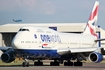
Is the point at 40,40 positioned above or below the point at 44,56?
above

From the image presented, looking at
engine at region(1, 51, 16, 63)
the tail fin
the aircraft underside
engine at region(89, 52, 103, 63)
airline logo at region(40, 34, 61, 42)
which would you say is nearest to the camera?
the aircraft underside

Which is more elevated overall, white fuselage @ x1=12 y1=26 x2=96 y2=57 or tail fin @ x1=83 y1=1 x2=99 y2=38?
tail fin @ x1=83 y1=1 x2=99 y2=38

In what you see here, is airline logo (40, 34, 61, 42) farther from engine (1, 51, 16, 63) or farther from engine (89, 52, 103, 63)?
engine (89, 52, 103, 63)

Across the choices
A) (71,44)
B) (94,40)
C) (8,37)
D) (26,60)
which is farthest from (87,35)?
(8,37)

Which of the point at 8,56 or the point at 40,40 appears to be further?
the point at 8,56

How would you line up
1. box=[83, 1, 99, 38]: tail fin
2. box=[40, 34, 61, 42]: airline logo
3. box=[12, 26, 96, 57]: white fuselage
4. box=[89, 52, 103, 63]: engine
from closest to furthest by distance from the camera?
1. box=[12, 26, 96, 57]: white fuselage
2. box=[89, 52, 103, 63]: engine
3. box=[40, 34, 61, 42]: airline logo
4. box=[83, 1, 99, 38]: tail fin

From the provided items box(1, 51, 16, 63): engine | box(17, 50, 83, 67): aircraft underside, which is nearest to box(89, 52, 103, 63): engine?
box(17, 50, 83, 67): aircraft underside

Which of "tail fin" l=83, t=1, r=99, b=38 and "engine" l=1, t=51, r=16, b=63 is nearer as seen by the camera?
"engine" l=1, t=51, r=16, b=63

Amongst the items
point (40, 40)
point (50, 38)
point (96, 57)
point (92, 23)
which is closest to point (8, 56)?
point (40, 40)

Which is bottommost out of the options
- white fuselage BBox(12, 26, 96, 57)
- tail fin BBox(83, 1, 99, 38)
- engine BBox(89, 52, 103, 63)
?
engine BBox(89, 52, 103, 63)

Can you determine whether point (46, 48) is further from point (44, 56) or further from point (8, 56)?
point (8, 56)

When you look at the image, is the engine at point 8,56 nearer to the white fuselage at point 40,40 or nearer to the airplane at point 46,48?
the airplane at point 46,48

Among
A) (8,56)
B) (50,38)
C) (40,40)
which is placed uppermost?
(50,38)

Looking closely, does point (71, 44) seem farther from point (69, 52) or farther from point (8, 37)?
→ point (8, 37)
